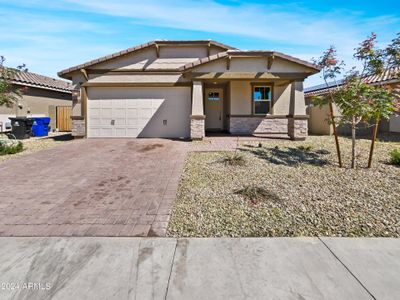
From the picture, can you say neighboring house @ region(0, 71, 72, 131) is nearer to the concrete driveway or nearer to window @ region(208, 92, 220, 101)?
the concrete driveway

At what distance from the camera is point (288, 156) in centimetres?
828

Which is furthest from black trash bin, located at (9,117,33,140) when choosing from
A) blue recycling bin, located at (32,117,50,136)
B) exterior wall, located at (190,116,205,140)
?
exterior wall, located at (190,116,205,140)

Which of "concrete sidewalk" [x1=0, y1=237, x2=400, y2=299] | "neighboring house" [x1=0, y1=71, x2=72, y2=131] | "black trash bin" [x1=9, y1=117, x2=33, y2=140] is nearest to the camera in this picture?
"concrete sidewalk" [x1=0, y1=237, x2=400, y2=299]

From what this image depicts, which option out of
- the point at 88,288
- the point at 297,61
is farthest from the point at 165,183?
the point at 297,61

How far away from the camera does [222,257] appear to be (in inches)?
116

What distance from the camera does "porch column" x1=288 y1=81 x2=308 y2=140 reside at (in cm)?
1179

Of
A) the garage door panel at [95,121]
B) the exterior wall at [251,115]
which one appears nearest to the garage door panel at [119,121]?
the garage door panel at [95,121]

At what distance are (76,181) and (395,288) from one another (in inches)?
245

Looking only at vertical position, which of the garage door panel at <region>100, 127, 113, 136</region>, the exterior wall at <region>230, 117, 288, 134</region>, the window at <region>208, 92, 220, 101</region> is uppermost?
the window at <region>208, 92, 220, 101</region>

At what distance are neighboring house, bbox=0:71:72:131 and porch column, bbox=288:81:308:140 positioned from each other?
15.7 meters

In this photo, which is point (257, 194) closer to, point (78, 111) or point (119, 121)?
point (119, 121)

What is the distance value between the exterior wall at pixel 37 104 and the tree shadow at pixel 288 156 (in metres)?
15.6

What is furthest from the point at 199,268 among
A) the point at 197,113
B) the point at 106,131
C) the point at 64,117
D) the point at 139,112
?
the point at 64,117

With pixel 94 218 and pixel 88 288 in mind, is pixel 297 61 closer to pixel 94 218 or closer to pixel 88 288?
pixel 94 218
